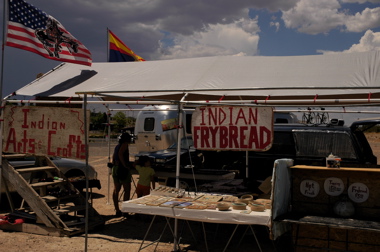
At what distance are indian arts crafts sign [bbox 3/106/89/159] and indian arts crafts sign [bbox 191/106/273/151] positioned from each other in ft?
5.88

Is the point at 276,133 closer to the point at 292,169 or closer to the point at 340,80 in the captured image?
the point at 340,80

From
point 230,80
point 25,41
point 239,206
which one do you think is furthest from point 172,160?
point 239,206

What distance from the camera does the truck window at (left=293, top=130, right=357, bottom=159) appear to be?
7781mm

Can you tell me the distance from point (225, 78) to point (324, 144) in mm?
2639

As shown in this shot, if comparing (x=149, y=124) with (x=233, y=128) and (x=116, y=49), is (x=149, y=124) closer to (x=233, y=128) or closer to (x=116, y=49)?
(x=116, y=49)

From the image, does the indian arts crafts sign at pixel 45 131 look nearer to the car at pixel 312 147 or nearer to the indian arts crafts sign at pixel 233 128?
the indian arts crafts sign at pixel 233 128

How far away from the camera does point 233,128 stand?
567 centimetres

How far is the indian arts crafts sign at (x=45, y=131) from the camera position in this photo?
6.06 metres

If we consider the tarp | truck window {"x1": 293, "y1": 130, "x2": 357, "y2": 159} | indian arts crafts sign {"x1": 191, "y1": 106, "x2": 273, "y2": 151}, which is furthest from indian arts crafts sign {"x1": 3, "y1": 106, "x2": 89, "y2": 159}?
truck window {"x1": 293, "y1": 130, "x2": 357, "y2": 159}

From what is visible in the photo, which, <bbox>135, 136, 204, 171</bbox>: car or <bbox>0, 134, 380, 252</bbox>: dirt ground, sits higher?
<bbox>135, 136, 204, 171</bbox>: car

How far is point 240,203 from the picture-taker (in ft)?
16.8

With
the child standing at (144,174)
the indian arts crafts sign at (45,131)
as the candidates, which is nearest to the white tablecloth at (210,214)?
the indian arts crafts sign at (45,131)

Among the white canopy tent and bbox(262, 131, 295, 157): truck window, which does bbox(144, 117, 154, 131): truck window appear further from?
bbox(262, 131, 295, 157): truck window

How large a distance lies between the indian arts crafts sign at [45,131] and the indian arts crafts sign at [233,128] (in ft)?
5.88
